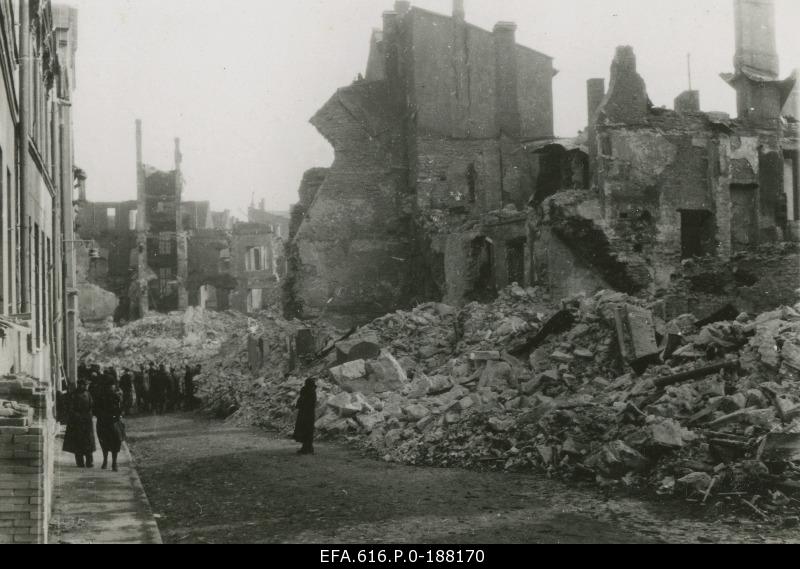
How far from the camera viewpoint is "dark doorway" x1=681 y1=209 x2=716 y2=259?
23359mm

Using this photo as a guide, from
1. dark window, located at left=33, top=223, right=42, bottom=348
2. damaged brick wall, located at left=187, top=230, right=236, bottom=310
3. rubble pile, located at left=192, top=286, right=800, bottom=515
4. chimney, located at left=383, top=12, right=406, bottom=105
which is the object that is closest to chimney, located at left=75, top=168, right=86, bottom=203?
rubble pile, located at left=192, top=286, right=800, bottom=515

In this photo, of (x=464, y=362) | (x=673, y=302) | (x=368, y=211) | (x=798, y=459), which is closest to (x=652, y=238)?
(x=673, y=302)

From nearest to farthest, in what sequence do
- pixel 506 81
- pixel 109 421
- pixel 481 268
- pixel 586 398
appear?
pixel 109 421
pixel 586 398
pixel 481 268
pixel 506 81

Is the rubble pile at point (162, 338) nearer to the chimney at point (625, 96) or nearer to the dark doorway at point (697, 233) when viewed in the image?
the chimney at point (625, 96)

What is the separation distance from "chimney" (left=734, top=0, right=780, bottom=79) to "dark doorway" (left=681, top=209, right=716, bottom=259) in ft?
16.9

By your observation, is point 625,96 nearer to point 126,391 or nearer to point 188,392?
point 188,392

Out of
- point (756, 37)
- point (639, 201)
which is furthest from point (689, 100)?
point (639, 201)

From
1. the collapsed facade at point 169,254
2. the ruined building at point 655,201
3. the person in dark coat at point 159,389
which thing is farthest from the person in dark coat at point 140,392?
the collapsed facade at point 169,254

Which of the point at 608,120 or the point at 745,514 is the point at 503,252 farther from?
the point at 745,514

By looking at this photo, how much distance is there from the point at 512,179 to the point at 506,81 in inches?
145

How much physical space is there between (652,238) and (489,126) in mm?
10047

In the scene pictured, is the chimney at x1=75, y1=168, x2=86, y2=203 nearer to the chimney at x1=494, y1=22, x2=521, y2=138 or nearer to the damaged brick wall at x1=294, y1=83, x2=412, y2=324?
the damaged brick wall at x1=294, y1=83, x2=412, y2=324

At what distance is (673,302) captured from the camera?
64.7ft

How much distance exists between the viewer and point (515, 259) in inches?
981
